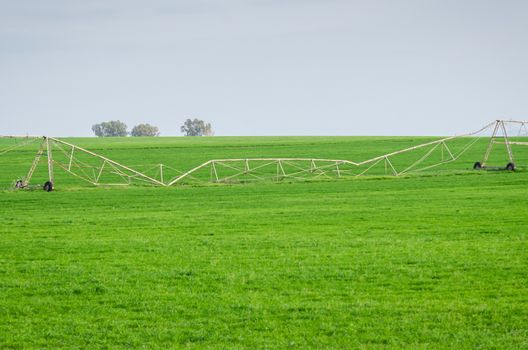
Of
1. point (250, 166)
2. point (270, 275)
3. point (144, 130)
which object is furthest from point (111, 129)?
point (270, 275)

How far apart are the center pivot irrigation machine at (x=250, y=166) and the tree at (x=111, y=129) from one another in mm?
100914

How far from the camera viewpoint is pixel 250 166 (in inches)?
2352

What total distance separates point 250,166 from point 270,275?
45.4 meters

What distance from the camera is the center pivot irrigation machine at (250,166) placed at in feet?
136

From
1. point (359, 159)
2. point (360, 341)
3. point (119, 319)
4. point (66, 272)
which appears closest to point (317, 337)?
point (360, 341)

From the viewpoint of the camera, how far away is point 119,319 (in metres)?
11.7

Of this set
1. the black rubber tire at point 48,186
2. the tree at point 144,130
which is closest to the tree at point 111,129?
the tree at point 144,130

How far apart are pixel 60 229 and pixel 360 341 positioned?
13.9 meters

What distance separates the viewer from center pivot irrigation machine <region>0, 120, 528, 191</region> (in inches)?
1638

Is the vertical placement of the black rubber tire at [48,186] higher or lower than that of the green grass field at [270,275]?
higher

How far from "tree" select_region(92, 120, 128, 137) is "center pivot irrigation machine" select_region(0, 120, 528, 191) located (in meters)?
101

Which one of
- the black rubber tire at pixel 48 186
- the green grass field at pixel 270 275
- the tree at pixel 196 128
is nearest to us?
the green grass field at pixel 270 275

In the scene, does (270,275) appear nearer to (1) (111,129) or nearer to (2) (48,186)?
(2) (48,186)

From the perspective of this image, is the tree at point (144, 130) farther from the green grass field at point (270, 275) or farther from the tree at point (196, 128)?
the green grass field at point (270, 275)
